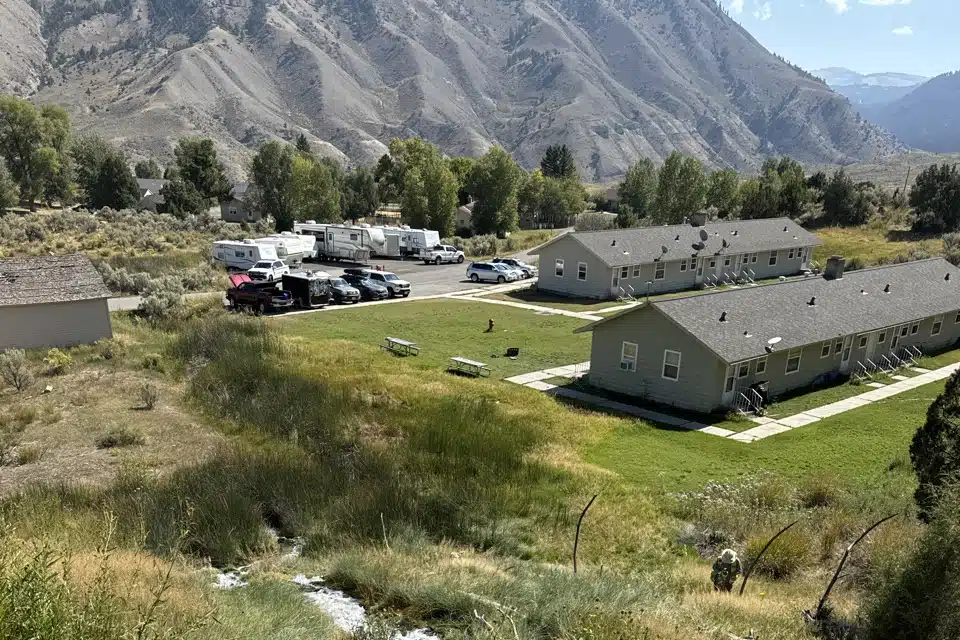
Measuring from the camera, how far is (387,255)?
6094 centimetres

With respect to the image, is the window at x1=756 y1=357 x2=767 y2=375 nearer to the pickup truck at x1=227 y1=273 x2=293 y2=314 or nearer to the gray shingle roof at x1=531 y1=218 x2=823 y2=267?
the gray shingle roof at x1=531 y1=218 x2=823 y2=267

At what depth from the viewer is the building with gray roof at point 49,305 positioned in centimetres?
2583

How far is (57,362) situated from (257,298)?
1333cm

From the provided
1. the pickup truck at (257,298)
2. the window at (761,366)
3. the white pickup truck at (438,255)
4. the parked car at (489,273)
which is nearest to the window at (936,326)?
the window at (761,366)

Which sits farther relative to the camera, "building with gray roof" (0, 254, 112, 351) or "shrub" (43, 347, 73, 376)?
"building with gray roof" (0, 254, 112, 351)

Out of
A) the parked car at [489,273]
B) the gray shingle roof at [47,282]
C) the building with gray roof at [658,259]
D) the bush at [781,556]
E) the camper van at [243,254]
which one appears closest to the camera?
the bush at [781,556]

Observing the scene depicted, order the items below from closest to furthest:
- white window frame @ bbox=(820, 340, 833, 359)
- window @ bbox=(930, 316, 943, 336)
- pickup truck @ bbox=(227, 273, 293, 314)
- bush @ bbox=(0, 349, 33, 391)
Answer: bush @ bbox=(0, 349, 33, 391) < white window frame @ bbox=(820, 340, 833, 359) < window @ bbox=(930, 316, 943, 336) < pickup truck @ bbox=(227, 273, 293, 314)

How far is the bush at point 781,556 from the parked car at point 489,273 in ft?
126

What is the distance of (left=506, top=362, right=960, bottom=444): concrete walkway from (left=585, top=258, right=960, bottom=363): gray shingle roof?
255cm

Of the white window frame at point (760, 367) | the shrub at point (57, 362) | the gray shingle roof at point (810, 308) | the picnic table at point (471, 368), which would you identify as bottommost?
the picnic table at point (471, 368)

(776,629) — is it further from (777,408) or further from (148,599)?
(777,408)

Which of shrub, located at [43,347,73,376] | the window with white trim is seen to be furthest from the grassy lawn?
shrub, located at [43,347,73,376]

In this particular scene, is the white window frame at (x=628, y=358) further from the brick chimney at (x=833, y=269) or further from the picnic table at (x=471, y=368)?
the brick chimney at (x=833, y=269)

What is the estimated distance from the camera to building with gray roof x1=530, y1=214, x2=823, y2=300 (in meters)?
44.0
